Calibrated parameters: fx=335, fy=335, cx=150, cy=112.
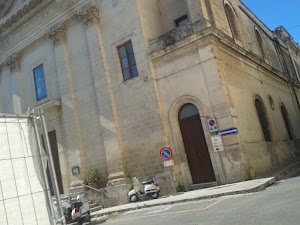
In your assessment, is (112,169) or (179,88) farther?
(112,169)

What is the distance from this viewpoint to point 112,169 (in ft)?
51.2

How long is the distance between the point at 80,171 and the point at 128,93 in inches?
192

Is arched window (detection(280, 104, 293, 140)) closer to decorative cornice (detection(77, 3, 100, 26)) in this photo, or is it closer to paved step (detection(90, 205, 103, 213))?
paved step (detection(90, 205, 103, 213))

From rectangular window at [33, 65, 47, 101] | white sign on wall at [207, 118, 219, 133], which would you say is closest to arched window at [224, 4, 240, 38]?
white sign on wall at [207, 118, 219, 133]

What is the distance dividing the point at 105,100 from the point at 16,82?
8.04 meters

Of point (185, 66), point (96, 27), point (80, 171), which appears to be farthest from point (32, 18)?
point (185, 66)

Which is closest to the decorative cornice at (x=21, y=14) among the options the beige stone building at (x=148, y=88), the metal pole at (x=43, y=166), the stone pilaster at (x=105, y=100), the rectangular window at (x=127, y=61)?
the beige stone building at (x=148, y=88)

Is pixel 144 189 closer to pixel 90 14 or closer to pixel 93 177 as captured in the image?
pixel 93 177

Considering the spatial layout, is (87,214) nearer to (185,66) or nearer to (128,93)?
(128,93)

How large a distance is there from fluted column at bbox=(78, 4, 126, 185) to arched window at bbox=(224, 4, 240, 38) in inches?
276

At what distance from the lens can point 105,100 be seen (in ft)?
53.0

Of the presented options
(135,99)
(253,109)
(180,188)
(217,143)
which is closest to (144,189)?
(180,188)

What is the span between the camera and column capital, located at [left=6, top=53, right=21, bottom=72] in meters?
21.1

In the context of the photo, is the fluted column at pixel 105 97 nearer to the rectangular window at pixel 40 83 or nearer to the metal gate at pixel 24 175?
the rectangular window at pixel 40 83
